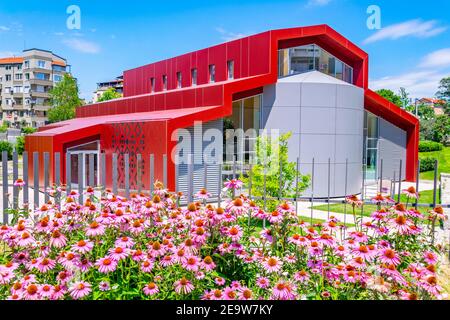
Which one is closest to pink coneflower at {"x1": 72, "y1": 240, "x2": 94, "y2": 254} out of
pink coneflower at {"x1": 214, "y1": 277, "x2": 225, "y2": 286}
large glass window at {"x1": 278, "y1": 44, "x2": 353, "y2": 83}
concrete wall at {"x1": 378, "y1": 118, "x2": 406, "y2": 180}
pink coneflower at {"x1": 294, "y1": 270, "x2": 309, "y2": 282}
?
pink coneflower at {"x1": 214, "y1": 277, "x2": 225, "y2": 286}

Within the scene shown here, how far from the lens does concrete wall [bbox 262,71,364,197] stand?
1767 cm

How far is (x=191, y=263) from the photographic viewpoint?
2.96 metres

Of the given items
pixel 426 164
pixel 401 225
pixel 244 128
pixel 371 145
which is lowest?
pixel 426 164

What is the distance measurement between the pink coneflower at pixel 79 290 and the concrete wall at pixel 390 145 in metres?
23.2

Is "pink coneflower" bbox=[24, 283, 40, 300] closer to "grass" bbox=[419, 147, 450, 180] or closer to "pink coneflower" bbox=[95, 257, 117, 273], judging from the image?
"pink coneflower" bbox=[95, 257, 117, 273]

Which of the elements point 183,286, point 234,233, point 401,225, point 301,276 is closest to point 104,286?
point 183,286

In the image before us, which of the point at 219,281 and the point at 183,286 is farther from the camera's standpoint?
the point at 219,281

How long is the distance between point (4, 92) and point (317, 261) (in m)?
68.3

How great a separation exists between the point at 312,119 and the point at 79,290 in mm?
15928

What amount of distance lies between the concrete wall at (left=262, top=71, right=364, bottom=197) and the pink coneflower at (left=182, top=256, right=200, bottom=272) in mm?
14714

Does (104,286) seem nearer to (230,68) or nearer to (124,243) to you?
(124,243)

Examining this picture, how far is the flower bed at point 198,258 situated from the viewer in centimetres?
287

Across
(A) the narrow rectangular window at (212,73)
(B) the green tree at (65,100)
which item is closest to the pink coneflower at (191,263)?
(A) the narrow rectangular window at (212,73)
